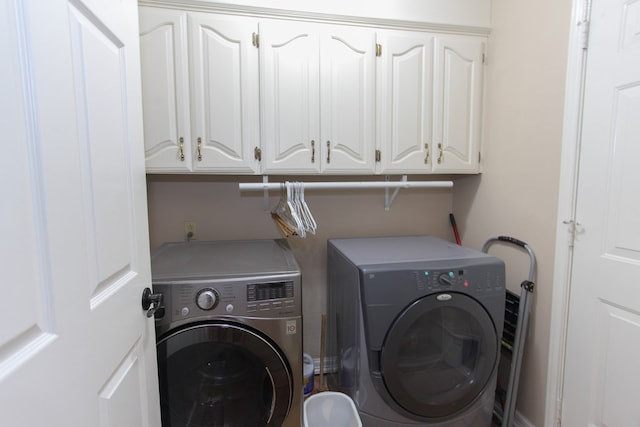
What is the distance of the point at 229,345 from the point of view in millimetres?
1216

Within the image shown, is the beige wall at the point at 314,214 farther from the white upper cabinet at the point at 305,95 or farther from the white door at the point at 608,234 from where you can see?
the white door at the point at 608,234

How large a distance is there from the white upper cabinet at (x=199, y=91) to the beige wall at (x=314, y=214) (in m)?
0.34

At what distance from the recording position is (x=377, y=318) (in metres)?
1.28

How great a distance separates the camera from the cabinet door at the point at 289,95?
1562mm

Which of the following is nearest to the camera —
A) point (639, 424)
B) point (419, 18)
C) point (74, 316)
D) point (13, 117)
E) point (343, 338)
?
point (13, 117)

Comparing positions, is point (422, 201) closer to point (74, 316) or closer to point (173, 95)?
point (173, 95)

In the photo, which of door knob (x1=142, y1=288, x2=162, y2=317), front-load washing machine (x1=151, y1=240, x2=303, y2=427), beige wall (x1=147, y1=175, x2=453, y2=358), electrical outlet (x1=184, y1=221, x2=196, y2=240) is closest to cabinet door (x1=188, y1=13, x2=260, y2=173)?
beige wall (x1=147, y1=175, x2=453, y2=358)

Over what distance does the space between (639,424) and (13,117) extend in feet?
6.53

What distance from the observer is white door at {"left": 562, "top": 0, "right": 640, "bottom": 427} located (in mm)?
1133

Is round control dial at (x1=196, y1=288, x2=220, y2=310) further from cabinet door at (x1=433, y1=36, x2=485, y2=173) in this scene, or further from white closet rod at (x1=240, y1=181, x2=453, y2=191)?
cabinet door at (x1=433, y1=36, x2=485, y2=173)

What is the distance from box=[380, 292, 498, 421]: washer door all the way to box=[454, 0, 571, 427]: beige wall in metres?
0.33

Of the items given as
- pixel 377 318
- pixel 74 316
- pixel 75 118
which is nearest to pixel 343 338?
pixel 377 318

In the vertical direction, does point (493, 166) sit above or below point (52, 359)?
above

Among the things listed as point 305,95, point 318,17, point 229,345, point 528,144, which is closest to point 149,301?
point 229,345
